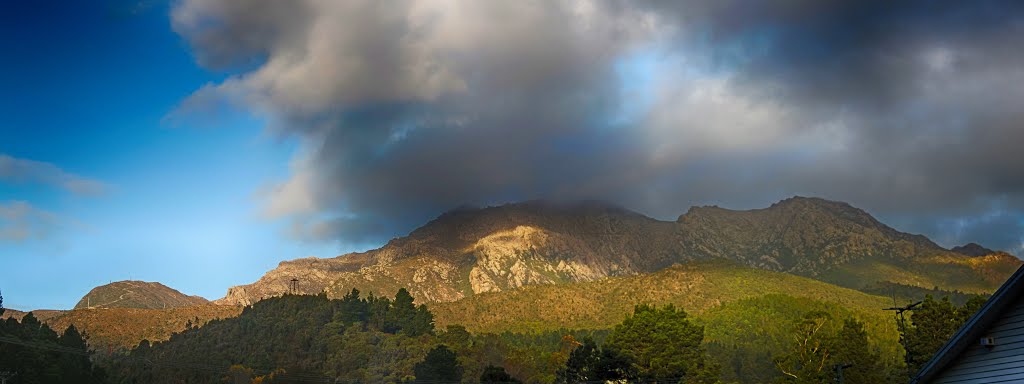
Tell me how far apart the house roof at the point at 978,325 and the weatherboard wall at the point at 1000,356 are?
13 centimetres

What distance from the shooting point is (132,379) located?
13125 centimetres

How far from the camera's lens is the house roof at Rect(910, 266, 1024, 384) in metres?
16.3

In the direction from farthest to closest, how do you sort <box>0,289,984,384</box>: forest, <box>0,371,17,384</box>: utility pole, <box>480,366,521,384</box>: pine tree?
<box>0,289,984,384</box>: forest, <box>0,371,17,384</box>: utility pole, <box>480,366,521,384</box>: pine tree

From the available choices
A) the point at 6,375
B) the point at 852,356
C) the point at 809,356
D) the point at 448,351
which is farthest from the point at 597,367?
the point at 6,375

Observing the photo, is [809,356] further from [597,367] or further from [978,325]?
[978,325]

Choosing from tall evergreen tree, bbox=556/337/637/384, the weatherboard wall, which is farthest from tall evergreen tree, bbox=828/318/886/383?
the weatherboard wall

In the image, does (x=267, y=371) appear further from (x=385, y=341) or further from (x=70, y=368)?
(x=70, y=368)

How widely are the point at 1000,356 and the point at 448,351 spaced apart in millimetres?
105025

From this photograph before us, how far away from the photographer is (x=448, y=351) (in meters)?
118

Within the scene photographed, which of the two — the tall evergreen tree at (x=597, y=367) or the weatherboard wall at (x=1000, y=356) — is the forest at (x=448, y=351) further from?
the weatherboard wall at (x=1000, y=356)

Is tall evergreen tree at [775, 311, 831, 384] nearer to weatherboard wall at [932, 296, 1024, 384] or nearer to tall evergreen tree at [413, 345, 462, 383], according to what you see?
tall evergreen tree at [413, 345, 462, 383]

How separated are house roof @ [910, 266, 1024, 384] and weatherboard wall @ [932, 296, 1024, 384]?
0.13 metres

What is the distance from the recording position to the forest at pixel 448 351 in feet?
288

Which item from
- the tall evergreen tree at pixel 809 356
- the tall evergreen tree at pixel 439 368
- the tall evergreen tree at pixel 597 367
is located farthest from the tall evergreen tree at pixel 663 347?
the tall evergreen tree at pixel 439 368
